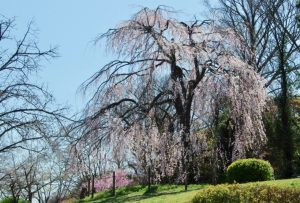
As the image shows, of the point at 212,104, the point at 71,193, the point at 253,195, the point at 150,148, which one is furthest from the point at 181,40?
the point at 71,193

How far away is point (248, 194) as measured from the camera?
35.1 ft

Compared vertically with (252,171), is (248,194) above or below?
below

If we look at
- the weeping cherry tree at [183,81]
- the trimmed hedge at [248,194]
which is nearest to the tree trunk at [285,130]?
the weeping cherry tree at [183,81]

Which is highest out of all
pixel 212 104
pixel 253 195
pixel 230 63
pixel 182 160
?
pixel 230 63

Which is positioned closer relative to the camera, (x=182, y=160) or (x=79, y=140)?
(x=79, y=140)

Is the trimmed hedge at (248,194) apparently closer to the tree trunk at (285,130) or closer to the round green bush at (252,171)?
the round green bush at (252,171)

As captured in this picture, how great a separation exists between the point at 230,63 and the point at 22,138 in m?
7.68

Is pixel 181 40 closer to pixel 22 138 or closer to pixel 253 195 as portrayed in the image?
pixel 22 138

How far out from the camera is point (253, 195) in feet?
34.9

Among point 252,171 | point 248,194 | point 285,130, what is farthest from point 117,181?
point 248,194

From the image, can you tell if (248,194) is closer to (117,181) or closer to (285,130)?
(285,130)

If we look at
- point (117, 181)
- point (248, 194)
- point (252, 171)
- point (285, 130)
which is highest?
point (285, 130)

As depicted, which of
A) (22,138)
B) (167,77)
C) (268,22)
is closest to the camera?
(22,138)

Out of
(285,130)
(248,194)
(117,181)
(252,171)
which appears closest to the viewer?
(248,194)
